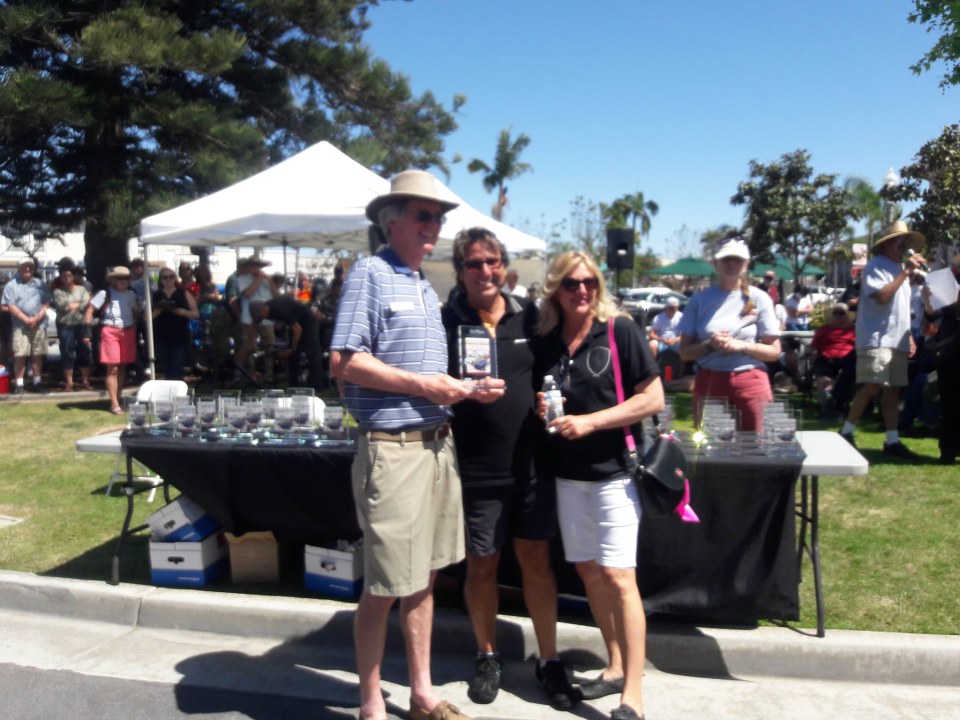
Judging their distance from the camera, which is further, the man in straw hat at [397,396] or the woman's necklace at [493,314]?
the woman's necklace at [493,314]

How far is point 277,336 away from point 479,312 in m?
10.1

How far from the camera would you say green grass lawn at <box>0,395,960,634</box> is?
4332 mm

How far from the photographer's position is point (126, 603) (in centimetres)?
453

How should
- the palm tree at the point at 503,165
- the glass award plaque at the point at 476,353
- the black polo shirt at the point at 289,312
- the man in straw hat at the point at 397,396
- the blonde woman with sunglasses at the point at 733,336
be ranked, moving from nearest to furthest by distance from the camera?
Result: 1. the man in straw hat at the point at 397,396
2. the glass award plaque at the point at 476,353
3. the blonde woman with sunglasses at the point at 733,336
4. the black polo shirt at the point at 289,312
5. the palm tree at the point at 503,165

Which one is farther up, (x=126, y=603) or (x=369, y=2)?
(x=369, y=2)

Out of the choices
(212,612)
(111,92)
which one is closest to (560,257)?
(212,612)

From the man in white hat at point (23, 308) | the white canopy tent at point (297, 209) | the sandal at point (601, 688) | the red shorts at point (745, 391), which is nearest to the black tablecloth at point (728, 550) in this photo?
the sandal at point (601, 688)

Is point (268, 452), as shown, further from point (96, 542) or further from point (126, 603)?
point (96, 542)

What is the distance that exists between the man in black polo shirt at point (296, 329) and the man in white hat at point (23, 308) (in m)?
3.03

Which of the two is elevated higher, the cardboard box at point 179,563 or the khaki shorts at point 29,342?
the khaki shorts at point 29,342

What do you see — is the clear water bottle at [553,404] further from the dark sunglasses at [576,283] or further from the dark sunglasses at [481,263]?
the dark sunglasses at [481,263]

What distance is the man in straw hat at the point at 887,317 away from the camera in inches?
261

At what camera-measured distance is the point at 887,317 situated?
686 centimetres

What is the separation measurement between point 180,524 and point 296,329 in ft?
23.8
